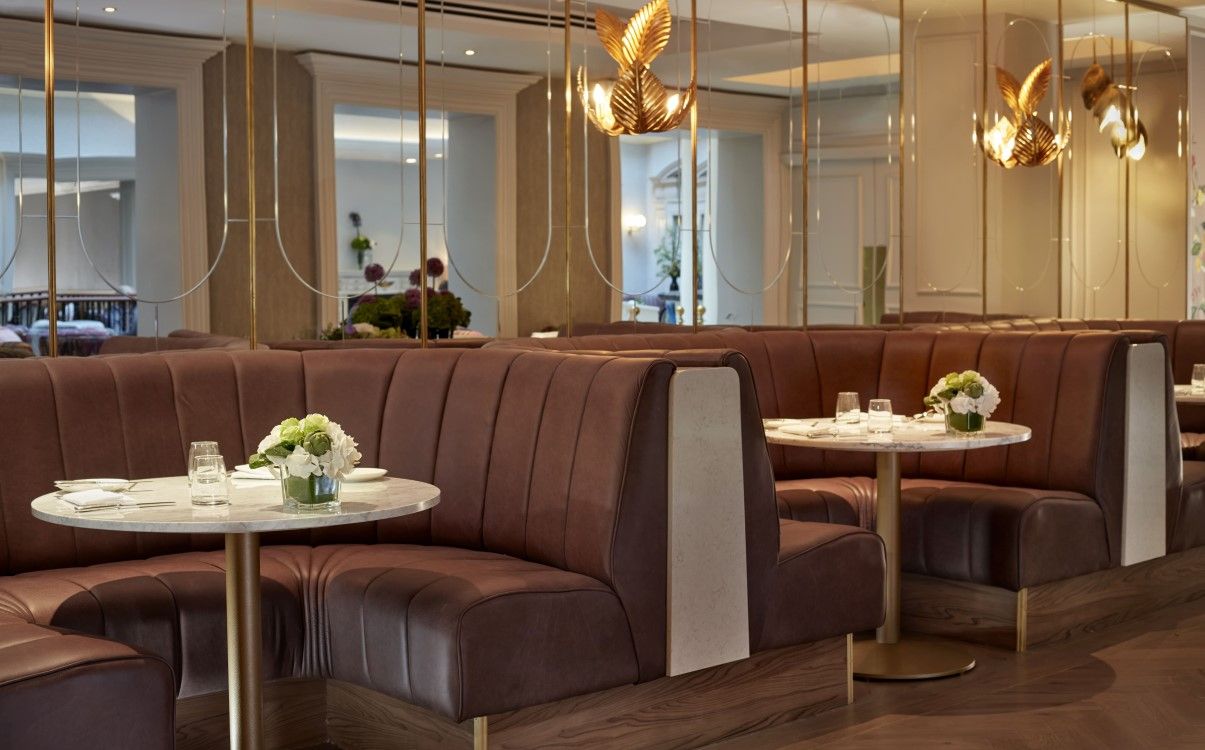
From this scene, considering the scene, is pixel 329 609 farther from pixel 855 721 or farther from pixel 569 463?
pixel 855 721

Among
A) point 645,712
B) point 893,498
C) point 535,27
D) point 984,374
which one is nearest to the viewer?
point 645,712

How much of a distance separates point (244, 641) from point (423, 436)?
1171mm

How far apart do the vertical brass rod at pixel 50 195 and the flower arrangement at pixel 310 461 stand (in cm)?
157

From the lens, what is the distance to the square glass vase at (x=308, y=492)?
2840 mm

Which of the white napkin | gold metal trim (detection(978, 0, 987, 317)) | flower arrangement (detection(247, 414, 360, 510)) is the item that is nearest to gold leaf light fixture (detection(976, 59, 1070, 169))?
gold metal trim (detection(978, 0, 987, 317))

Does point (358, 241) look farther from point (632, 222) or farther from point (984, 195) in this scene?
point (984, 195)

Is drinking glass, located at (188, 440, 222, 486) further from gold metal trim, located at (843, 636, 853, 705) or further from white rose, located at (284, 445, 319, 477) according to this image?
gold metal trim, located at (843, 636, 853, 705)

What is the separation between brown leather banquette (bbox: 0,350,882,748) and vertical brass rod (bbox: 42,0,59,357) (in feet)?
1.30

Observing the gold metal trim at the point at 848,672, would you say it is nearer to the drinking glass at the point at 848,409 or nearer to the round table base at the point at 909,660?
the round table base at the point at 909,660

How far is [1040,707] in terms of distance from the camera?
3955 millimetres

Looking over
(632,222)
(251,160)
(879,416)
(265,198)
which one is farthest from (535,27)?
(879,416)

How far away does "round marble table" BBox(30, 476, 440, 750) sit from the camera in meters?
2.75

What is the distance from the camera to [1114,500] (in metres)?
4.80

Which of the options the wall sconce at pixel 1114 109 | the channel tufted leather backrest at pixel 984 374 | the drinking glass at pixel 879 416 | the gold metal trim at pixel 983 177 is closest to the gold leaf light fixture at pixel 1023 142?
the gold metal trim at pixel 983 177
